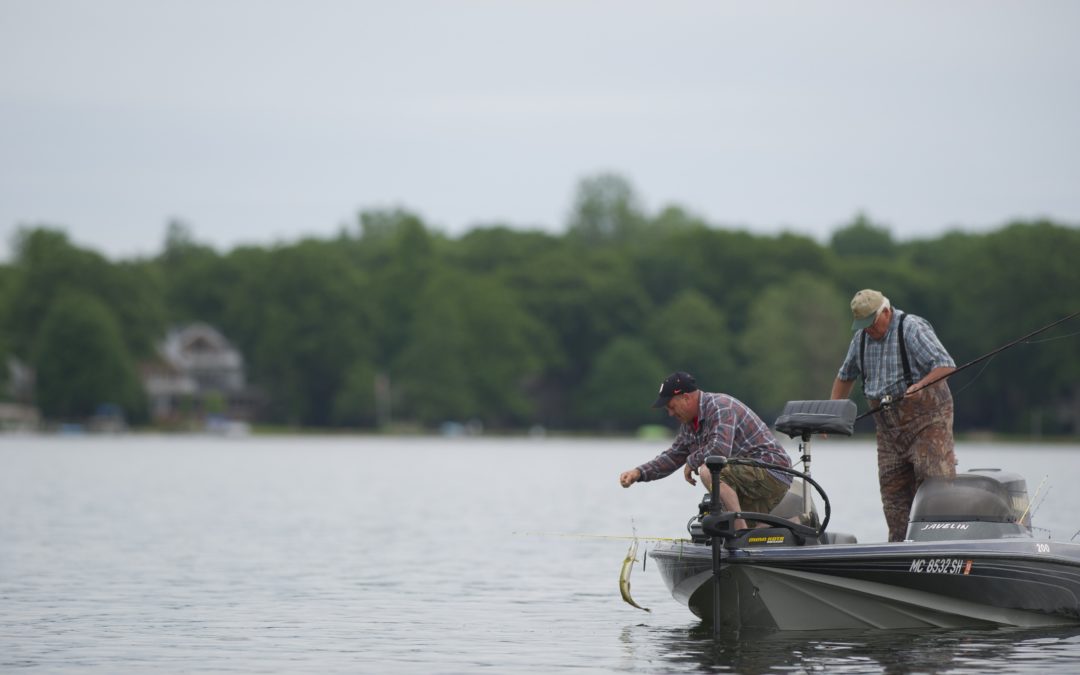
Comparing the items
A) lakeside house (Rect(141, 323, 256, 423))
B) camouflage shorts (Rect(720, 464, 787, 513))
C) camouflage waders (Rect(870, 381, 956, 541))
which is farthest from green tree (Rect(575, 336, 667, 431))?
camouflage shorts (Rect(720, 464, 787, 513))

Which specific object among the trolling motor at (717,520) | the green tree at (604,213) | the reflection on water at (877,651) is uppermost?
the green tree at (604,213)

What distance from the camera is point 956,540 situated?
12.5m

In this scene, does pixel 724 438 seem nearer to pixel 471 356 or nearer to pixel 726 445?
pixel 726 445

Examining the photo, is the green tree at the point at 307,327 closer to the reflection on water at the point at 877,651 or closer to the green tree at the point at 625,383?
the green tree at the point at 625,383

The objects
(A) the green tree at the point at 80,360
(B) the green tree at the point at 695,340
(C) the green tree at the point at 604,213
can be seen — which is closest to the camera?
(A) the green tree at the point at 80,360

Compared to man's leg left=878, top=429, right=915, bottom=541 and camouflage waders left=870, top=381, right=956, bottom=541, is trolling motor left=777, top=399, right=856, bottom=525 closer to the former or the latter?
camouflage waders left=870, top=381, right=956, bottom=541

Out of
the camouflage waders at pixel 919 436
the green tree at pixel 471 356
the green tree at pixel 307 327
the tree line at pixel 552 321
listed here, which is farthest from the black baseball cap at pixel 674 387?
the green tree at pixel 307 327

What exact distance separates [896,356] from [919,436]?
0.63 m

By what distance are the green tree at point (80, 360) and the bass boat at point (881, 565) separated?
328 feet

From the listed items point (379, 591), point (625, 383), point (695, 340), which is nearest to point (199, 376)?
point (625, 383)

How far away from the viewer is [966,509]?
41.7 feet

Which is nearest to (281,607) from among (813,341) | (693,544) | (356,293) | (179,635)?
(179,635)

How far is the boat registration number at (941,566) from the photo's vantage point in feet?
40.5

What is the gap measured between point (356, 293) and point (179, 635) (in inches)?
4361
